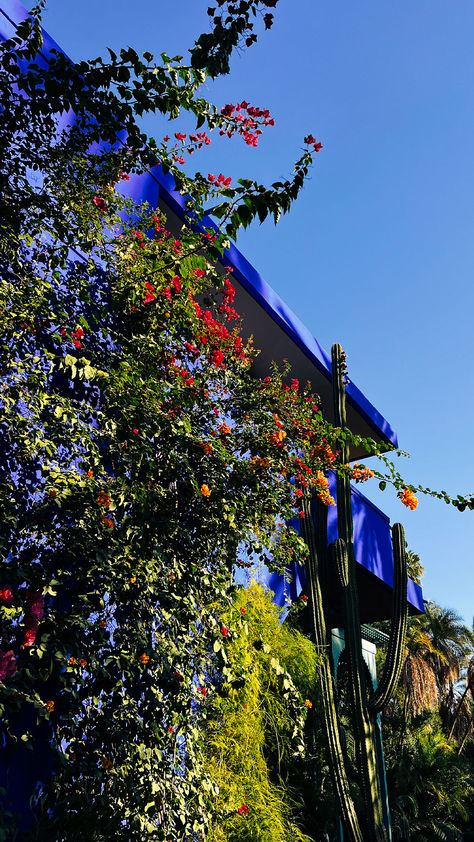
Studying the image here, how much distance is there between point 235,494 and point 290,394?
133 cm

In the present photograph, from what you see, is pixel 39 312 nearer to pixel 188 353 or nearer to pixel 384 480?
pixel 188 353

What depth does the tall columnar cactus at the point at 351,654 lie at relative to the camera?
232 inches

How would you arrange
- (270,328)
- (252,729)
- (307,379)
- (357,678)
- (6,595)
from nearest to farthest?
1. (6,595)
2. (252,729)
3. (357,678)
4. (270,328)
5. (307,379)

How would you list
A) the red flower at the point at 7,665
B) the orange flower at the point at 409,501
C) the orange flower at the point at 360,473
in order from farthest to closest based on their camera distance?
the orange flower at the point at 409,501 < the orange flower at the point at 360,473 < the red flower at the point at 7,665

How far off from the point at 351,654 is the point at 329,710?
24.1 inches

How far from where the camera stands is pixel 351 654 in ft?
20.7

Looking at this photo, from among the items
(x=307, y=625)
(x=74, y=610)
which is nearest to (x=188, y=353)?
(x=74, y=610)

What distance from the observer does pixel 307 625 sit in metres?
8.48

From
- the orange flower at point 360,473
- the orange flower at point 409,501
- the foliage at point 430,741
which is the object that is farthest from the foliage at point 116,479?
the foliage at point 430,741

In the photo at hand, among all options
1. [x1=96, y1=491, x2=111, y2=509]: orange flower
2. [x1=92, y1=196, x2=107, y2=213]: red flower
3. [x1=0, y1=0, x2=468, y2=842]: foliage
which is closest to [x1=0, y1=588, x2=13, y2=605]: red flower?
[x1=0, y1=0, x2=468, y2=842]: foliage

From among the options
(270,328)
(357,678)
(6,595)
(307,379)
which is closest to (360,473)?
(357,678)

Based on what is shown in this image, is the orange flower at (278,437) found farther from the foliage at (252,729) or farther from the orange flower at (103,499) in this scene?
the orange flower at (103,499)

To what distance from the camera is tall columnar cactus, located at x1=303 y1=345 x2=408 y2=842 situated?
589 centimetres

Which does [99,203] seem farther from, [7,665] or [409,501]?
[409,501]
